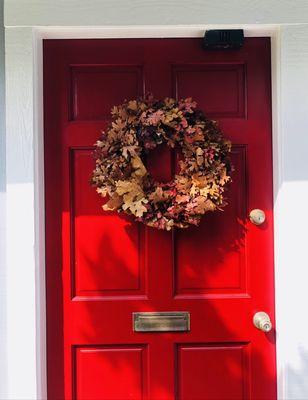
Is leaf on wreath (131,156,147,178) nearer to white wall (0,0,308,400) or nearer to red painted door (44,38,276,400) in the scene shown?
red painted door (44,38,276,400)

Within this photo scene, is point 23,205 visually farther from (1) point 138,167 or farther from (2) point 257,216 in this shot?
(2) point 257,216

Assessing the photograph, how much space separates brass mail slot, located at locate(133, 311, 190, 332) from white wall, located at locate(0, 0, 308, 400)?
48 centimetres

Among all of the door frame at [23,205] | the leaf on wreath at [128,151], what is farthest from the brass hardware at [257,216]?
the door frame at [23,205]

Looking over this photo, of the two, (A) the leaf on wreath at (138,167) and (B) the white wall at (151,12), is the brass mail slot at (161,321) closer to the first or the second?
(A) the leaf on wreath at (138,167)

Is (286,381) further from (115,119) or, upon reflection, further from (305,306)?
(115,119)

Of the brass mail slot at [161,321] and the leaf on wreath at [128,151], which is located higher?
the leaf on wreath at [128,151]

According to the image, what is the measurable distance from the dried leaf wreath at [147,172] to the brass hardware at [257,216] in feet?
0.70

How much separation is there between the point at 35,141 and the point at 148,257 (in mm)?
775

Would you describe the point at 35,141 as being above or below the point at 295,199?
above

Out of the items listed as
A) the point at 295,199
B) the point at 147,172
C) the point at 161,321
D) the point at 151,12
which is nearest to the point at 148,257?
the point at 161,321

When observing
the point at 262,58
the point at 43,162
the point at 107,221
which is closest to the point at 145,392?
the point at 107,221

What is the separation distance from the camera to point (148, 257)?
2545 millimetres

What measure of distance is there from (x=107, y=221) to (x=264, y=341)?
0.97 metres

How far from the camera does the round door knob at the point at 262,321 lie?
8.05ft
